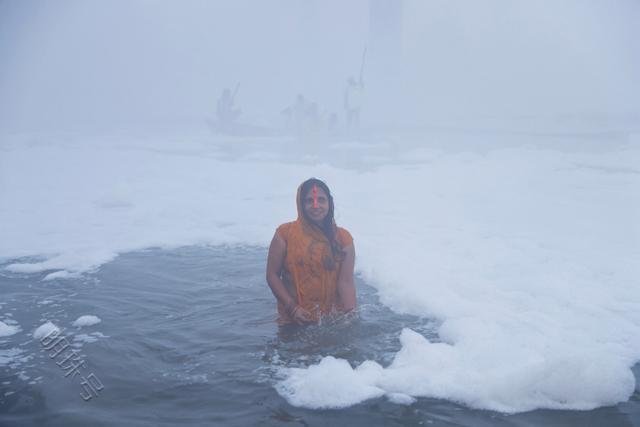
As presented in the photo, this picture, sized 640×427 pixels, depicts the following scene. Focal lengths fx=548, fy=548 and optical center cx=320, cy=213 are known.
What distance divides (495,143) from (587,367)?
2095 cm

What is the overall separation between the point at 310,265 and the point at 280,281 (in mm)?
245

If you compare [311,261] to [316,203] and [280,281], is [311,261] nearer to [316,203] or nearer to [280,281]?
[280,281]

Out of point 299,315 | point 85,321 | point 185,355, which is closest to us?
point 185,355

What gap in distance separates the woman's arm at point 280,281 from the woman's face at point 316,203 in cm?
29

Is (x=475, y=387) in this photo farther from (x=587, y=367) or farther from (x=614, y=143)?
(x=614, y=143)

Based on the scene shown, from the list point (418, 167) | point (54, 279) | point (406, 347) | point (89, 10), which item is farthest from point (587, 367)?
point (89, 10)

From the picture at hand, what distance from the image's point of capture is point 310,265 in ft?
12.9

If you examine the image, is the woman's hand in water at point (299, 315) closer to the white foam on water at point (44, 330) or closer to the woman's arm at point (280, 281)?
the woman's arm at point (280, 281)

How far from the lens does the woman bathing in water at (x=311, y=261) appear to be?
12.8 ft

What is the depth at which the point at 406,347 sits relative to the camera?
366 centimetres

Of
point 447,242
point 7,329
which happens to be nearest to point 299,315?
point 7,329

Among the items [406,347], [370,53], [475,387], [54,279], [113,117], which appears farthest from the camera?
[113,117]

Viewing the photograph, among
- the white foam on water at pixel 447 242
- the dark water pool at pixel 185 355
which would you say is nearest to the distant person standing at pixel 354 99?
the white foam on water at pixel 447 242

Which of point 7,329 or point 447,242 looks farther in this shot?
point 447,242
